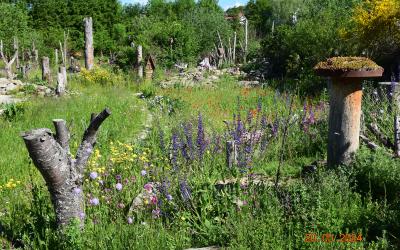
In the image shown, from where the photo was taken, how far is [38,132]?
120 inches

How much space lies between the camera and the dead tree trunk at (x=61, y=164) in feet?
10.1

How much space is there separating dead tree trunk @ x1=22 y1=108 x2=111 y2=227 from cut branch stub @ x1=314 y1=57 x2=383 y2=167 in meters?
2.09

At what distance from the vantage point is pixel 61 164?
10.7 ft

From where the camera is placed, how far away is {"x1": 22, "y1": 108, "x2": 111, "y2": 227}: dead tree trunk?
3.07 m

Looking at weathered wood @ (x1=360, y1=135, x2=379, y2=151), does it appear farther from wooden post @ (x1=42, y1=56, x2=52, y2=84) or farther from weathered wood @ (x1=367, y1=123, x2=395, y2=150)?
wooden post @ (x1=42, y1=56, x2=52, y2=84)

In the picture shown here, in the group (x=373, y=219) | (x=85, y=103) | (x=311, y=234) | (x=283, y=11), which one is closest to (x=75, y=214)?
(x=311, y=234)

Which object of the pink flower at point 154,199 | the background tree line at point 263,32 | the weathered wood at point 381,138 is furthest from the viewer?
the background tree line at point 263,32

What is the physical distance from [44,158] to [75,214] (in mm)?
551

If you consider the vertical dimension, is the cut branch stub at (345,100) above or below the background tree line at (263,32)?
below

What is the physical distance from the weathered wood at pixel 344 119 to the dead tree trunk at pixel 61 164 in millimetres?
2151
